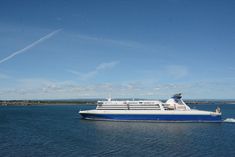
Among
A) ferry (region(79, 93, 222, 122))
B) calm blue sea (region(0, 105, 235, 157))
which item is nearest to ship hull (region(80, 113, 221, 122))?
ferry (region(79, 93, 222, 122))

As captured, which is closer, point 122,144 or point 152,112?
point 122,144

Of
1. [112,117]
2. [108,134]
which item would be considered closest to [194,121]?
[112,117]

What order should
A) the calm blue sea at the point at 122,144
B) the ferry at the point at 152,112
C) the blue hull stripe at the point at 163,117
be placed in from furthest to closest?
1. the ferry at the point at 152,112
2. the blue hull stripe at the point at 163,117
3. the calm blue sea at the point at 122,144

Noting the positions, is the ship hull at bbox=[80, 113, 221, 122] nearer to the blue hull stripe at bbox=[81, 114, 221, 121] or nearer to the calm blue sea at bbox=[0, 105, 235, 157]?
the blue hull stripe at bbox=[81, 114, 221, 121]

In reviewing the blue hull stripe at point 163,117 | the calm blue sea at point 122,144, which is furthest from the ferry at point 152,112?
the calm blue sea at point 122,144

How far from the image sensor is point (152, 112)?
8400 centimetres

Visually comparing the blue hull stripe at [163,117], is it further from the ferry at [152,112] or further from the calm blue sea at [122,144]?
the calm blue sea at [122,144]

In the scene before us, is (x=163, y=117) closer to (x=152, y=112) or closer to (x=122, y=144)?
(x=152, y=112)

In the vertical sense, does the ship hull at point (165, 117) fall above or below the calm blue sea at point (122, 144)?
above

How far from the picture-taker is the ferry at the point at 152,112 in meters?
81.9

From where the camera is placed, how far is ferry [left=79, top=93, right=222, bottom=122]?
3223 inches

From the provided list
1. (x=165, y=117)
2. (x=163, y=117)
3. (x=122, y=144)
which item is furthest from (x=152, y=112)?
(x=122, y=144)

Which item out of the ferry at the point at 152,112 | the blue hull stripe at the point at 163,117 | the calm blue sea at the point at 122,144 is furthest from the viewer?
the ferry at the point at 152,112

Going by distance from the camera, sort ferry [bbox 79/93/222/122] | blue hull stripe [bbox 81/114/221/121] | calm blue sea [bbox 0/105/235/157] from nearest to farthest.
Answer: calm blue sea [bbox 0/105/235/157]
blue hull stripe [bbox 81/114/221/121]
ferry [bbox 79/93/222/122]
